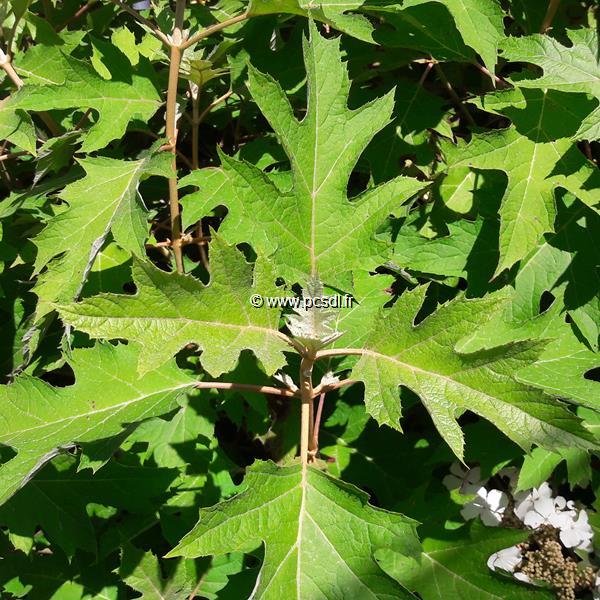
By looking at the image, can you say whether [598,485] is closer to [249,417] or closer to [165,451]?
[249,417]

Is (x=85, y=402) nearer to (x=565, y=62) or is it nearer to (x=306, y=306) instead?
(x=306, y=306)

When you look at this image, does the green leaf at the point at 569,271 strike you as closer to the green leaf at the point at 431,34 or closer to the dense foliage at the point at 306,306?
the dense foliage at the point at 306,306

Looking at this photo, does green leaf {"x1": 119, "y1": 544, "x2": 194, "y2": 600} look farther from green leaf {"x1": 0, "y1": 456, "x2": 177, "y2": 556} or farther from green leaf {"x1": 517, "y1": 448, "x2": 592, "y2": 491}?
green leaf {"x1": 517, "y1": 448, "x2": 592, "y2": 491}

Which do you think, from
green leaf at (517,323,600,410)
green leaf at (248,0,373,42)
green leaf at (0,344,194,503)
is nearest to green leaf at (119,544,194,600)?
green leaf at (0,344,194,503)

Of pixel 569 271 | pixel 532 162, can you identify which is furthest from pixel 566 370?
pixel 532 162

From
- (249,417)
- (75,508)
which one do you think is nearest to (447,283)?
(249,417)
